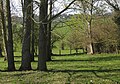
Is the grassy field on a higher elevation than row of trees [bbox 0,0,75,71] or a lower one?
lower

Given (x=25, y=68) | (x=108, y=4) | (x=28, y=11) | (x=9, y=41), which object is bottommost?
(x=25, y=68)

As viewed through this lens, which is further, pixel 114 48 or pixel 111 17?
pixel 114 48

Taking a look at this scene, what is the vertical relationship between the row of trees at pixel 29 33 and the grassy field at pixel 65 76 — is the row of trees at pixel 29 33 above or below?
above

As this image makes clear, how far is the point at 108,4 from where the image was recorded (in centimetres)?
5125

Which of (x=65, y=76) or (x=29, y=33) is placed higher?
(x=29, y=33)

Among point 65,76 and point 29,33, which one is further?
point 29,33

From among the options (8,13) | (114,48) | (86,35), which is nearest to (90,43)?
(86,35)

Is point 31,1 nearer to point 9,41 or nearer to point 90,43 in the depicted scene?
point 9,41

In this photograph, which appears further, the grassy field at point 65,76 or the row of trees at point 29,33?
the row of trees at point 29,33

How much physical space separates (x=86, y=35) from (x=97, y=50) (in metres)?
4.26

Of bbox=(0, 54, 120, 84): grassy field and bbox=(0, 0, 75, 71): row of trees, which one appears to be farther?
bbox=(0, 0, 75, 71): row of trees

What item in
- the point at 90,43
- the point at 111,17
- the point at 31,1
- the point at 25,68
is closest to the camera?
the point at 31,1

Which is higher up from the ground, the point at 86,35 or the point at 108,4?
the point at 108,4

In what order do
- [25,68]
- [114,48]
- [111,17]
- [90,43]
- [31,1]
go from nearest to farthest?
[31,1]
[25,68]
[111,17]
[90,43]
[114,48]
